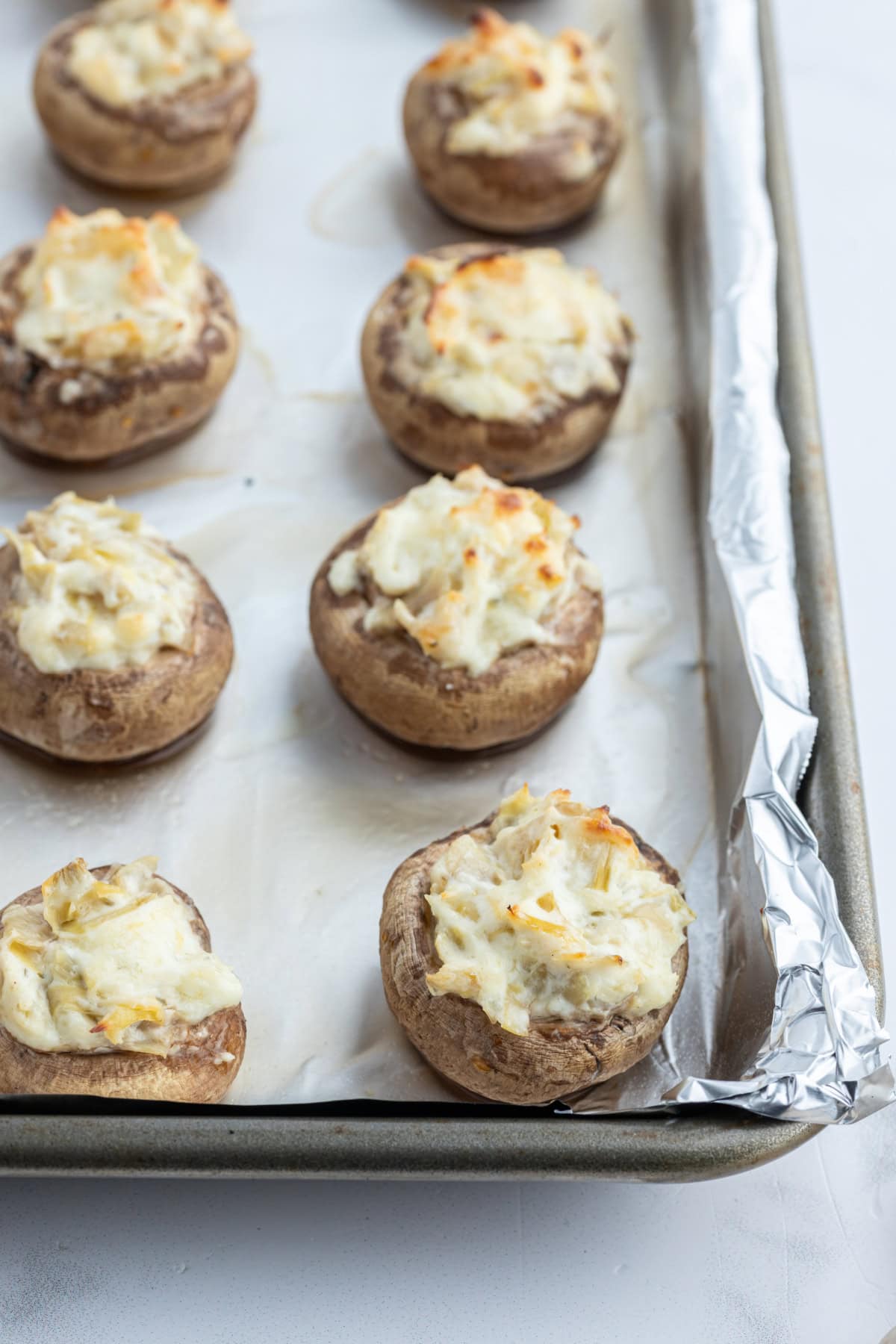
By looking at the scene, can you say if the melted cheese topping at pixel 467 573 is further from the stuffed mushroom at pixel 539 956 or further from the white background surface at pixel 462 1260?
the white background surface at pixel 462 1260

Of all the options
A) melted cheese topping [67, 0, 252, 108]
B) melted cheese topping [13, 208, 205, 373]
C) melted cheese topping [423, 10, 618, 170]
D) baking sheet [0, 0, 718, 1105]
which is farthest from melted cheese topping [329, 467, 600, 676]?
melted cheese topping [67, 0, 252, 108]

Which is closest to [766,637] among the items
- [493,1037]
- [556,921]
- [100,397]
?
[556,921]

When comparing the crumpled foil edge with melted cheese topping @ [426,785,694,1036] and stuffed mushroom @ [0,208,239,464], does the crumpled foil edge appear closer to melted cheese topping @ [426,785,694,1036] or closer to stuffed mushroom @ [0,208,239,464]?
melted cheese topping @ [426,785,694,1036]

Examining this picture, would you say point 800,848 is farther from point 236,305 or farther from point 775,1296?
point 236,305

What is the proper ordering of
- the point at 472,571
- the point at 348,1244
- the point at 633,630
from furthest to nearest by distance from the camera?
the point at 633,630
the point at 472,571
the point at 348,1244

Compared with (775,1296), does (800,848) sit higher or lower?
higher

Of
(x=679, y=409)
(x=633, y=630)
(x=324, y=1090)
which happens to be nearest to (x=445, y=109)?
(x=679, y=409)

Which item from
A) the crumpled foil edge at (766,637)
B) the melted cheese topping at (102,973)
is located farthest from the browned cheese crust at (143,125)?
the melted cheese topping at (102,973)
